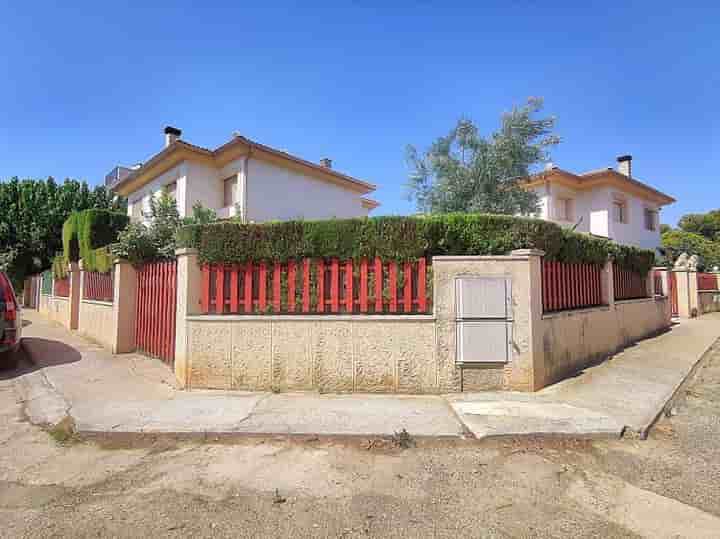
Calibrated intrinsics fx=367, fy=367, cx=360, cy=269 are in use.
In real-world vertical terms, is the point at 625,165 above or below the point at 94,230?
above

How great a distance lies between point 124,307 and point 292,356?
5.04 metres

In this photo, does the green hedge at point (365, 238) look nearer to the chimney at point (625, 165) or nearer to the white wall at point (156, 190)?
the white wall at point (156, 190)

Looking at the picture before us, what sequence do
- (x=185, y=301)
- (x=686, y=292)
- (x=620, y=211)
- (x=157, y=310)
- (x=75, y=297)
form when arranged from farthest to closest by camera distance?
(x=620, y=211)
(x=686, y=292)
(x=75, y=297)
(x=157, y=310)
(x=185, y=301)

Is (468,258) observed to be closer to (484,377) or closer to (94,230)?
(484,377)

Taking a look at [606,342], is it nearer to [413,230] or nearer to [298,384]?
[413,230]

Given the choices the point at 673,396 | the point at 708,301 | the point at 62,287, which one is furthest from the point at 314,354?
the point at 708,301

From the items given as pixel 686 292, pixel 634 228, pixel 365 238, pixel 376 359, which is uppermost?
pixel 634 228

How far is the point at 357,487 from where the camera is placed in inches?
111

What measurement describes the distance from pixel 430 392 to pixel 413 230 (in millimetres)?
2212

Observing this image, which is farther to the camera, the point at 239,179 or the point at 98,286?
the point at 239,179

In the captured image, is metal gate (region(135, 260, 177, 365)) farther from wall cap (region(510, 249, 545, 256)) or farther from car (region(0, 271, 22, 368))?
wall cap (region(510, 249, 545, 256))

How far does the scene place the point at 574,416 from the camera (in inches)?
162

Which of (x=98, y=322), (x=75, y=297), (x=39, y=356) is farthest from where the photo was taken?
(x=75, y=297)

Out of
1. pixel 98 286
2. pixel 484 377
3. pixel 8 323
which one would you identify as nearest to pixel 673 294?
pixel 484 377
